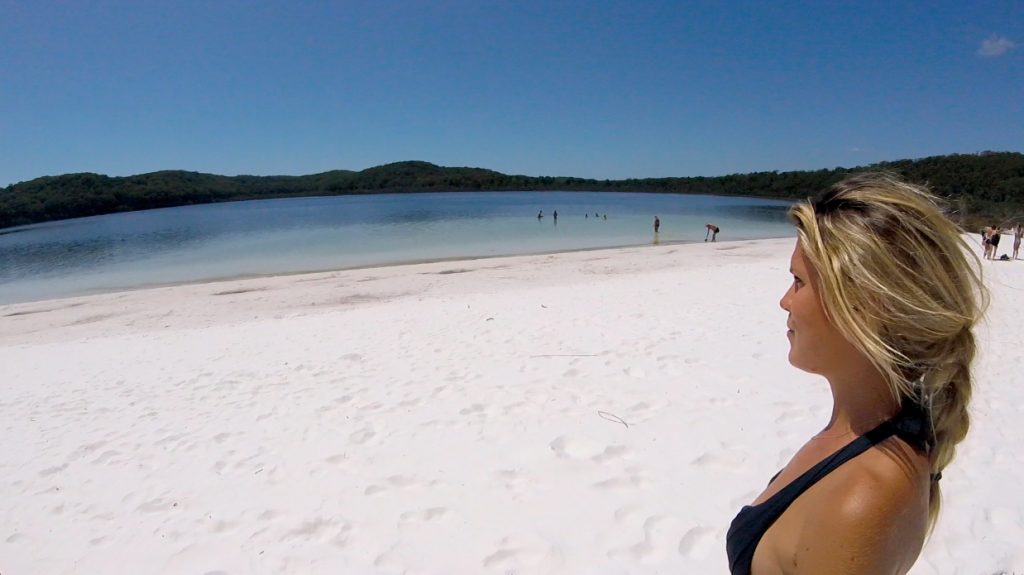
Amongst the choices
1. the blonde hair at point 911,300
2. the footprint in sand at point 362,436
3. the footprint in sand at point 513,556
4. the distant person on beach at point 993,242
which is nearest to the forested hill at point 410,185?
the blonde hair at point 911,300

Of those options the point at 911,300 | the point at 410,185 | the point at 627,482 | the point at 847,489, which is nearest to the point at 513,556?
the point at 627,482

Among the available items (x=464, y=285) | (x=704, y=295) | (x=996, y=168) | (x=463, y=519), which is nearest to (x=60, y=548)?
(x=463, y=519)

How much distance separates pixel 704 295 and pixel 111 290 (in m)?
21.5

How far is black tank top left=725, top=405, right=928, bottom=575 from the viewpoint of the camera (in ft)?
3.05

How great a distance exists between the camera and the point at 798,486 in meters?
1.04

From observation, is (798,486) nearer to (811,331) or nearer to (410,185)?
(811,331)

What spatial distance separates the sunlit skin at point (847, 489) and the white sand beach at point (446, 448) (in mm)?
661

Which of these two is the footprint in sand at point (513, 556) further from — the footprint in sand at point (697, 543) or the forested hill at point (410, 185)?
the forested hill at point (410, 185)

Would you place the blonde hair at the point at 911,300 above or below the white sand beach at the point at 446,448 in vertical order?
above

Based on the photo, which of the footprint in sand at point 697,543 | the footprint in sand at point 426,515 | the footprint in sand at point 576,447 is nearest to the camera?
the footprint in sand at point 697,543

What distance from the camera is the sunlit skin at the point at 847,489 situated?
863mm

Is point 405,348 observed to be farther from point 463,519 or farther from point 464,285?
point 464,285

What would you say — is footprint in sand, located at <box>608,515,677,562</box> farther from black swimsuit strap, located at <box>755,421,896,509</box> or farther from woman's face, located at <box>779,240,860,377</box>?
woman's face, located at <box>779,240,860,377</box>

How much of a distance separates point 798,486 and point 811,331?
324 mm
